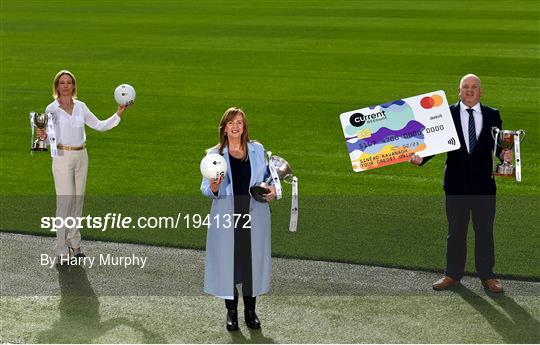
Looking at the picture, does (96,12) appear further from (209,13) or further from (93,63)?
(93,63)

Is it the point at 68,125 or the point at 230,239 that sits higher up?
the point at 68,125

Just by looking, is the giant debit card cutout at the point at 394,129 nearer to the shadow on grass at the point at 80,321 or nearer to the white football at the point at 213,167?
the white football at the point at 213,167

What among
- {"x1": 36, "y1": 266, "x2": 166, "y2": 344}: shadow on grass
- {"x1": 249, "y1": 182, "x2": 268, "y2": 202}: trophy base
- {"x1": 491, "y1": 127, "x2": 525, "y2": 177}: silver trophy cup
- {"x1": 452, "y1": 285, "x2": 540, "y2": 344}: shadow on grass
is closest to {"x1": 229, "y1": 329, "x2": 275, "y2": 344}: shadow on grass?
{"x1": 36, "y1": 266, "x2": 166, "y2": 344}: shadow on grass

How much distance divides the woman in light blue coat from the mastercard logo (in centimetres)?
169

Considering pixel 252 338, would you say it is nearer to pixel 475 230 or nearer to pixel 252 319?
pixel 252 319

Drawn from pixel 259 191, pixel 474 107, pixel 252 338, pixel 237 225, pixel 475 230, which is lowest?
pixel 252 338

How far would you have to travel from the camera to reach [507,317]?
8.91m

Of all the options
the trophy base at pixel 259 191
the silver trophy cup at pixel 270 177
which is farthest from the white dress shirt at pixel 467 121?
the trophy base at pixel 259 191

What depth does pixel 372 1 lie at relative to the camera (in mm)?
43938

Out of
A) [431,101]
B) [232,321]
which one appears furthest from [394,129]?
[232,321]

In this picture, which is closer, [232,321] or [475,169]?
[232,321]

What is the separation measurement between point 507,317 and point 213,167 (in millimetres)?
2915

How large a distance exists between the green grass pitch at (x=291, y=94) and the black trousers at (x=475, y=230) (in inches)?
25.6

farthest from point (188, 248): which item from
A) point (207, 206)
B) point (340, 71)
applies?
point (340, 71)
